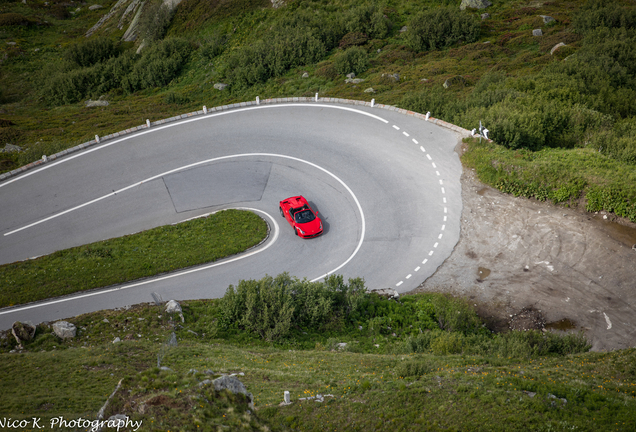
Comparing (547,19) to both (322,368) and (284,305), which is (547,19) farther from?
(322,368)

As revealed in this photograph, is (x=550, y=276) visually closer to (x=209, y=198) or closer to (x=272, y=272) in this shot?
(x=272, y=272)

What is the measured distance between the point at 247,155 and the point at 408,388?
22224 millimetres

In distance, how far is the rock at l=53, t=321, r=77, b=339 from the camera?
58.9 ft

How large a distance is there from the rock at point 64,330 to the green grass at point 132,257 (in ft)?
13.9

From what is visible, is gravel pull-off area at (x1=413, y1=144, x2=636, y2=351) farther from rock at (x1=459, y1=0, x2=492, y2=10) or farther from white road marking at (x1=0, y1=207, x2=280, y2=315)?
rock at (x1=459, y1=0, x2=492, y2=10)

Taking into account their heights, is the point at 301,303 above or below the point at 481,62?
below

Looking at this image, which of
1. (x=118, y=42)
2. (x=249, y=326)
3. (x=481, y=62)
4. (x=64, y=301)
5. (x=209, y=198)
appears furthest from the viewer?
(x=118, y=42)

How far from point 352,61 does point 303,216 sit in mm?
22086

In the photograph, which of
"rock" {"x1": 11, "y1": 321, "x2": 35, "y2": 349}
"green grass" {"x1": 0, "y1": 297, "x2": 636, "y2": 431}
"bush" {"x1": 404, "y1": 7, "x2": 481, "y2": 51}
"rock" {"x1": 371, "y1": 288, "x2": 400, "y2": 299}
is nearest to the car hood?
"rock" {"x1": 371, "y1": 288, "x2": 400, "y2": 299}

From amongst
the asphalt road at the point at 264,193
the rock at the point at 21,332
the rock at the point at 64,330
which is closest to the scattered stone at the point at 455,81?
the asphalt road at the point at 264,193

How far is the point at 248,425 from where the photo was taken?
11.1 m

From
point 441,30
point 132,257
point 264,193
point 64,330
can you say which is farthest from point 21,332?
point 441,30

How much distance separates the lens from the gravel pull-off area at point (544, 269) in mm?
19578

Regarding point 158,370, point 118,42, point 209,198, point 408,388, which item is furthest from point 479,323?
point 118,42
